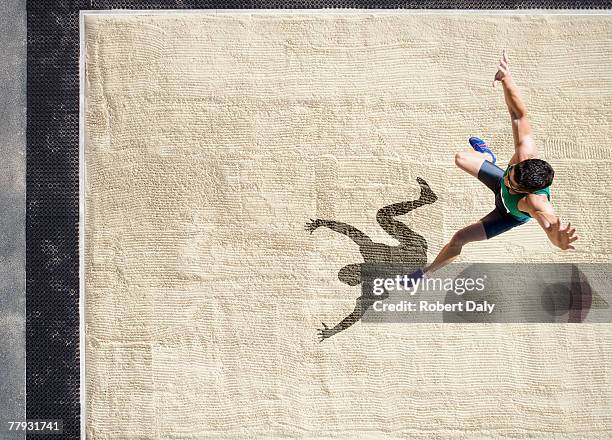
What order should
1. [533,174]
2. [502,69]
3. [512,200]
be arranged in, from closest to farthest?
[533,174]
[512,200]
[502,69]

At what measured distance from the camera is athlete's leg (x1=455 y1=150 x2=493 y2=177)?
216 cm

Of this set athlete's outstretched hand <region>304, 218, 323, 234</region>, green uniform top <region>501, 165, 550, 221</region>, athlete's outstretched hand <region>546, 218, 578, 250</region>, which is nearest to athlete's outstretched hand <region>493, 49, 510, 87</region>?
green uniform top <region>501, 165, 550, 221</region>

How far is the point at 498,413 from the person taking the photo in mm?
2217

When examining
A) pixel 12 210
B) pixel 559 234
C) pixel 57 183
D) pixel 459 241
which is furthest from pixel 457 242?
pixel 12 210

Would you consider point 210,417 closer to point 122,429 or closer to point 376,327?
point 122,429

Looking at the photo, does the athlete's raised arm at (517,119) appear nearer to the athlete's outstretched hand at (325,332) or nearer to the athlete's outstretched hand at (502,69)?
the athlete's outstretched hand at (502,69)

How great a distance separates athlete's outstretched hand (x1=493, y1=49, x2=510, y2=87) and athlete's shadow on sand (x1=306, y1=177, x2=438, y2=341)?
56 cm

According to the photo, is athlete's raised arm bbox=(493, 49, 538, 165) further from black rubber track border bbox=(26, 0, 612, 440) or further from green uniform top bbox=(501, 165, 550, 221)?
black rubber track border bbox=(26, 0, 612, 440)

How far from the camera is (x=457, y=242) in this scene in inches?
87.0

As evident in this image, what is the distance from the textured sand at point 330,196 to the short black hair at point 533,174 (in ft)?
0.94

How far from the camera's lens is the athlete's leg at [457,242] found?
2.20 metres

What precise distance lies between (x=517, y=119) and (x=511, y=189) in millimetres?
355

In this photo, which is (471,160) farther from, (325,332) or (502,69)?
(325,332)

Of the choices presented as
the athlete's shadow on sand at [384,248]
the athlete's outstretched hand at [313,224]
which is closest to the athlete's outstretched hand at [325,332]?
the athlete's shadow on sand at [384,248]
